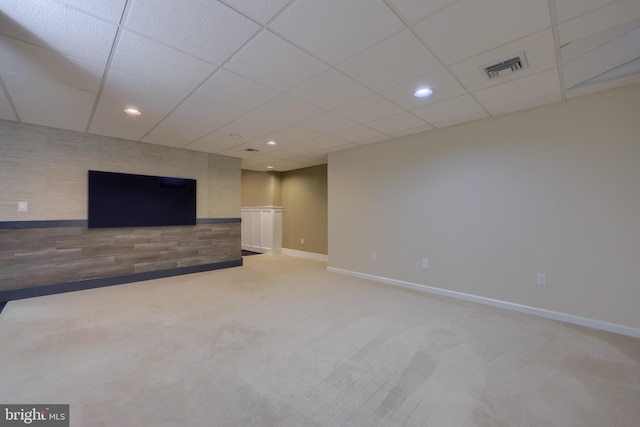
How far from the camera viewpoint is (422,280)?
4.21 meters

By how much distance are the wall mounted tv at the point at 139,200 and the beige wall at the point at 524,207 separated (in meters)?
3.66

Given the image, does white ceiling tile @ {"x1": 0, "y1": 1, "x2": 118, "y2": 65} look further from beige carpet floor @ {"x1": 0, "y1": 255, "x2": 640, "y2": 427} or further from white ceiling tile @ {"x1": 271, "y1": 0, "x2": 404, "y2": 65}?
beige carpet floor @ {"x1": 0, "y1": 255, "x2": 640, "y2": 427}

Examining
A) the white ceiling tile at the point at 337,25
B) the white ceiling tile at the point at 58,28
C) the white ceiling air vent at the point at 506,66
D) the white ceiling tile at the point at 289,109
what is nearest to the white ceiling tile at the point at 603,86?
the white ceiling air vent at the point at 506,66

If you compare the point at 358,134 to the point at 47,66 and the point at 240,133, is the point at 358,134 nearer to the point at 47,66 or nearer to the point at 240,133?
the point at 240,133

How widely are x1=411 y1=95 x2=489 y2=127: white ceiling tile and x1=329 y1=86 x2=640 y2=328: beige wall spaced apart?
0.29 metres

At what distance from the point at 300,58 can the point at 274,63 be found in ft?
0.77

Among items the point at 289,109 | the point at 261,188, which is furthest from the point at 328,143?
the point at 261,188

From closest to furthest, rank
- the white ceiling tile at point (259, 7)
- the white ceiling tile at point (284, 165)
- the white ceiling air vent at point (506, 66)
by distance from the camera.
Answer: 1. the white ceiling tile at point (259, 7)
2. the white ceiling air vent at point (506, 66)
3. the white ceiling tile at point (284, 165)

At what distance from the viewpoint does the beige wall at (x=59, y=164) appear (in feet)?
11.9

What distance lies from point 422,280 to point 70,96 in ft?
16.9

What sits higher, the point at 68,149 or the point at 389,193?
the point at 68,149

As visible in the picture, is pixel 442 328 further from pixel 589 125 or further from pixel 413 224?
pixel 589 125

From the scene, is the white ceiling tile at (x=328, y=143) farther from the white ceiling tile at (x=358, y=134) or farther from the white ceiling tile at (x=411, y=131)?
the white ceiling tile at (x=411, y=131)

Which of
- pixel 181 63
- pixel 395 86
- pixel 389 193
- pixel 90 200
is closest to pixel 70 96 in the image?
pixel 181 63
